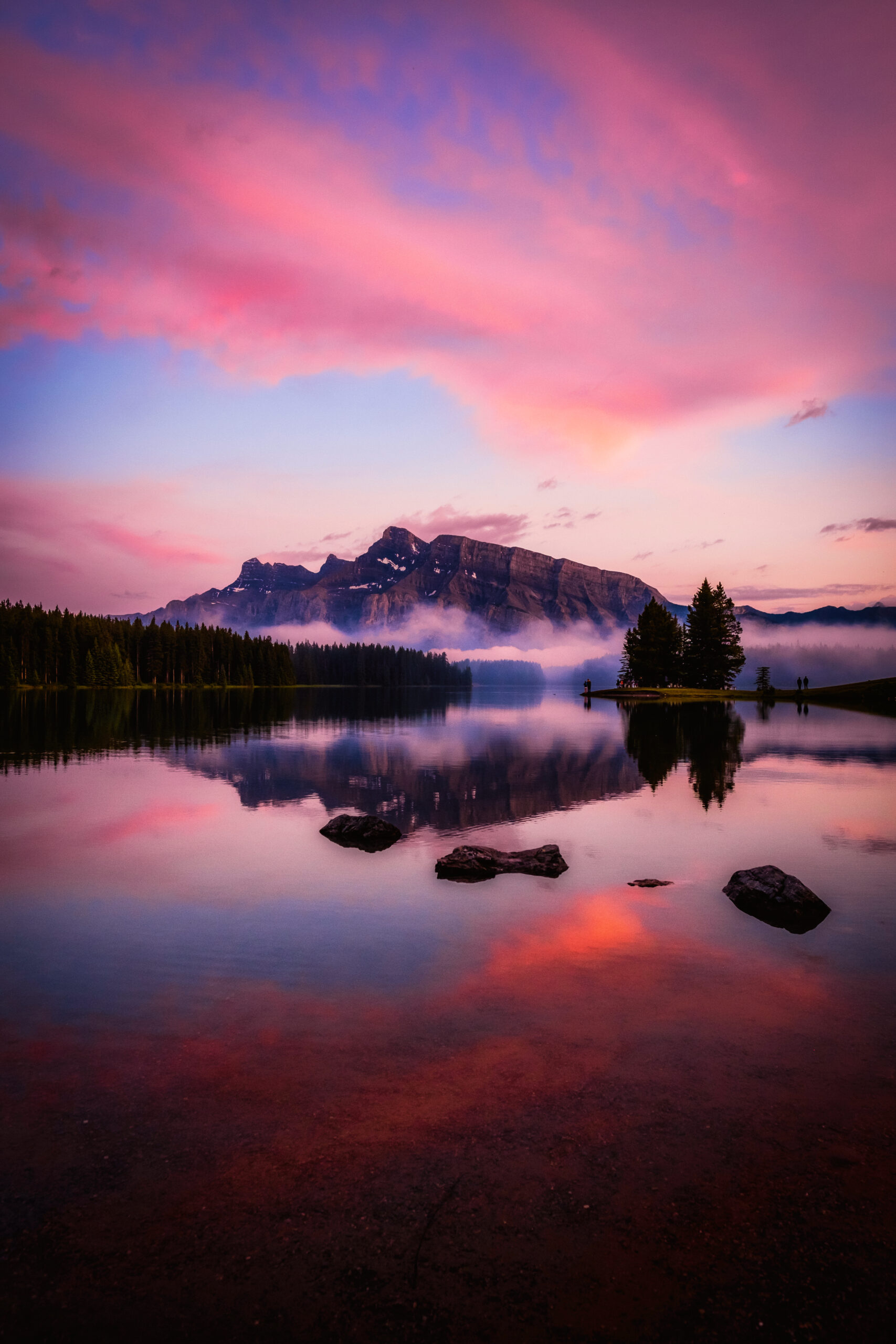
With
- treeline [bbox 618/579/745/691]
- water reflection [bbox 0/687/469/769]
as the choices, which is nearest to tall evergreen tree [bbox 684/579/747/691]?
treeline [bbox 618/579/745/691]

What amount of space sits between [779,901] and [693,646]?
422ft

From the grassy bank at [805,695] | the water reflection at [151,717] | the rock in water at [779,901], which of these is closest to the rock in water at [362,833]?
the rock in water at [779,901]

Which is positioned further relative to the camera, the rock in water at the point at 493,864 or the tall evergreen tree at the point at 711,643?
the tall evergreen tree at the point at 711,643

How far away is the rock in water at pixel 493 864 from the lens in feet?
57.1

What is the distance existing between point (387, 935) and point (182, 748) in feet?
131

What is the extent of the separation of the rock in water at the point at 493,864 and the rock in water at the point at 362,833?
289 centimetres

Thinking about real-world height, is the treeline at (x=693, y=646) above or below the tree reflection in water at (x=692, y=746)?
above

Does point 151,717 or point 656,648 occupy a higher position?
point 656,648

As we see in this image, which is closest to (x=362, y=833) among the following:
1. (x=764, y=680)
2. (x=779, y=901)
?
(x=779, y=901)

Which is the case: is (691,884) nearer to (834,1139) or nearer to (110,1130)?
(834,1139)

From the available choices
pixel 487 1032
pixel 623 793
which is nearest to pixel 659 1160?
pixel 487 1032

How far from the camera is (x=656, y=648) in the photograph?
445 ft

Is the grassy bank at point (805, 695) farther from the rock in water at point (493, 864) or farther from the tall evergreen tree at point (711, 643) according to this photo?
the rock in water at point (493, 864)

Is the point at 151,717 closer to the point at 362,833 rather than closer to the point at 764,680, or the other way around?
the point at 362,833
